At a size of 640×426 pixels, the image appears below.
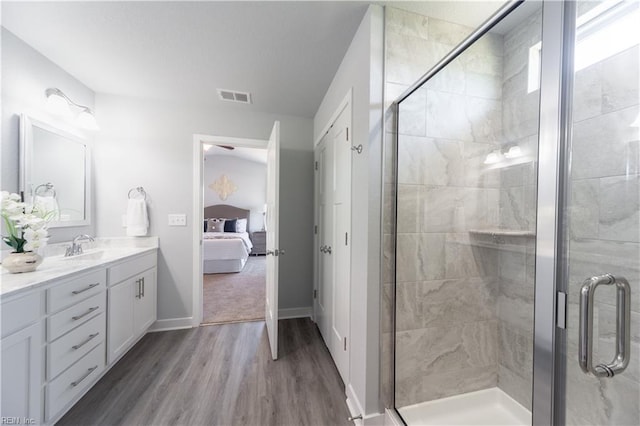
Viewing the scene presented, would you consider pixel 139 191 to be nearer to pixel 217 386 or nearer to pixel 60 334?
pixel 60 334

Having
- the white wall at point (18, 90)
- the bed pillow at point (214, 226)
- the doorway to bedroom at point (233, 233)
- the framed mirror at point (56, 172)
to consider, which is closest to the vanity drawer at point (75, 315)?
the framed mirror at point (56, 172)

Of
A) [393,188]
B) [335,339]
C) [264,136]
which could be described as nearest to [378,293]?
[393,188]

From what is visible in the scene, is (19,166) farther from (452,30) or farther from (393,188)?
(452,30)

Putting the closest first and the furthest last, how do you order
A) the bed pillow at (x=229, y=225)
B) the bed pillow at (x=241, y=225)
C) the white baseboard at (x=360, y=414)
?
the white baseboard at (x=360, y=414)
the bed pillow at (x=229, y=225)
the bed pillow at (x=241, y=225)

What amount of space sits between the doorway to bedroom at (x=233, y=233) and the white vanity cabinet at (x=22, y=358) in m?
1.67

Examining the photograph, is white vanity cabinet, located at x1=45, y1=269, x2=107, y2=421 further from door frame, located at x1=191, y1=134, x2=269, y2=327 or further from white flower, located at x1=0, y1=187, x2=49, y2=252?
door frame, located at x1=191, y1=134, x2=269, y2=327

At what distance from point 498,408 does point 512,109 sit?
1.83 metres

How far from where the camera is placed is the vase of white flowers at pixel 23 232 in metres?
1.36

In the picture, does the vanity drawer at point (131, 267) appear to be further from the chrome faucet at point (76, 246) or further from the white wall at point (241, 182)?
the white wall at point (241, 182)

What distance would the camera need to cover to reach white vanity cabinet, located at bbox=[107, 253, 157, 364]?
70.0 inches

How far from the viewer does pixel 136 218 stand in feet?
7.74

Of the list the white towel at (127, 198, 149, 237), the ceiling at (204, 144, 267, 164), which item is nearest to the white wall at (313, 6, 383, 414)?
the white towel at (127, 198, 149, 237)

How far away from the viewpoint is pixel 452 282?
4.72ft

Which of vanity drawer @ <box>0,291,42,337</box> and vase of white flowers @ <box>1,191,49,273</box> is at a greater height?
vase of white flowers @ <box>1,191,49,273</box>
